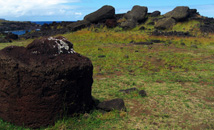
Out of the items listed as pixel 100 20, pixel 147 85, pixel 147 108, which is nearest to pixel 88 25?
pixel 100 20

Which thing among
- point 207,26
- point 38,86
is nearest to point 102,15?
point 207,26

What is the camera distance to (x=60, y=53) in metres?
5.68

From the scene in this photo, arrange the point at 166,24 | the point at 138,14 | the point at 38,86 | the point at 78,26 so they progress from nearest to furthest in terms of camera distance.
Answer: the point at 38,86
the point at 166,24
the point at 78,26
the point at 138,14

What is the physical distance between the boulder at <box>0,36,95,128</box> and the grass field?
0.30m

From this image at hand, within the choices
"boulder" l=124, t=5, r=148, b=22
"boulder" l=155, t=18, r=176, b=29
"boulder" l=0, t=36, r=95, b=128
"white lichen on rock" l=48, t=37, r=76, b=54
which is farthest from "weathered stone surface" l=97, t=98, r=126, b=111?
"boulder" l=124, t=5, r=148, b=22

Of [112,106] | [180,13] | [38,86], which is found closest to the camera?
[38,86]

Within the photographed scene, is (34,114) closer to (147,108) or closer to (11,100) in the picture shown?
(11,100)

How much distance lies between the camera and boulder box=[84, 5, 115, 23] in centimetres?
3161

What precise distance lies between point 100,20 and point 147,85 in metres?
24.1

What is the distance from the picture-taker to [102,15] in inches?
1242

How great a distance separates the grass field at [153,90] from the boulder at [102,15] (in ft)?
48.1

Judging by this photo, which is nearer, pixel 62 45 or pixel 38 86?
pixel 38 86

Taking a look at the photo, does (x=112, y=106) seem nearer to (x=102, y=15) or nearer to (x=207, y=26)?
(x=207, y=26)

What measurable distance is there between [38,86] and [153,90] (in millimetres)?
4892
